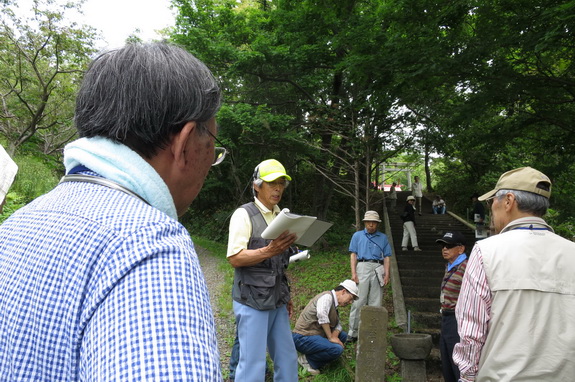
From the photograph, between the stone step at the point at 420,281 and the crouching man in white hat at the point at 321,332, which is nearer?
the crouching man in white hat at the point at 321,332

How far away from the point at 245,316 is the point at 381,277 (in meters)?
4.53

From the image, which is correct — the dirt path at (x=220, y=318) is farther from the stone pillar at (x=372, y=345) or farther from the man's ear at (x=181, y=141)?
the man's ear at (x=181, y=141)

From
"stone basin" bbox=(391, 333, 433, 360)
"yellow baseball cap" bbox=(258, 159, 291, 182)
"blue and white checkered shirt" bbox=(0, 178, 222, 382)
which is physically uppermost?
"yellow baseball cap" bbox=(258, 159, 291, 182)

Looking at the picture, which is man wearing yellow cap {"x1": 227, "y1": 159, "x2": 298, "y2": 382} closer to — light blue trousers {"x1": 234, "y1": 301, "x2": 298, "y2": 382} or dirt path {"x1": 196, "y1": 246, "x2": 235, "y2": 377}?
light blue trousers {"x1": 234, "y1": 301, "x2": 298, "y2": 382}

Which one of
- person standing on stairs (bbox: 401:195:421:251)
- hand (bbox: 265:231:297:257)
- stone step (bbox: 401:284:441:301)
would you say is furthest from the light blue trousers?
person standing on stairs (bbox: 401:195:421:251)

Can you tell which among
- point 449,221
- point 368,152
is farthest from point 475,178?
point 368,152

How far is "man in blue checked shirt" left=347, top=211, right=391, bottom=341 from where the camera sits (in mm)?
7234

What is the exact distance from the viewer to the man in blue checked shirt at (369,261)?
723 cm

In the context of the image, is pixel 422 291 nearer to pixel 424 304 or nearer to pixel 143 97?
pixel 424 304

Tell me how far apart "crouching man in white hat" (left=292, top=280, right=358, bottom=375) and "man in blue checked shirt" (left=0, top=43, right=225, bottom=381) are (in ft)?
15.0

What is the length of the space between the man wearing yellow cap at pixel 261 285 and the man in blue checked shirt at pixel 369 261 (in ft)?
12.9

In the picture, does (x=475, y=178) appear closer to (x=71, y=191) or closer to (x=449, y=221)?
(x=449, y=221)

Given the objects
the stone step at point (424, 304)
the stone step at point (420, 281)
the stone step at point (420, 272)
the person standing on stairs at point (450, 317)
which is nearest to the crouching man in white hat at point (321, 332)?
the person standing on stairs at point (450, 317)

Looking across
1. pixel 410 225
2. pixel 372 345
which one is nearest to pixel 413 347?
pixel 372 345
